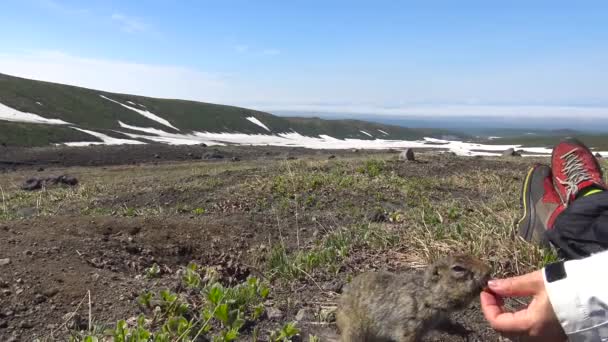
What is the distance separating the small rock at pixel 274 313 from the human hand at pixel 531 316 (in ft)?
6.87

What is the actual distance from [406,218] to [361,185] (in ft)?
12.3

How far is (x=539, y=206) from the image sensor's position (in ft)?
19.3

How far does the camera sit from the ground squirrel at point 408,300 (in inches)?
129

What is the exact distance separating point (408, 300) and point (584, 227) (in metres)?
1.72

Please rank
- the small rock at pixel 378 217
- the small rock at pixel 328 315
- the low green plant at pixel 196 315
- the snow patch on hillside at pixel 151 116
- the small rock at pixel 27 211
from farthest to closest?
the snow patch on hillside at pixel 151 116 < the small rock at pixel 27 211 < the small rock at pixel 378 217 < the small rock at pixel 328 315 < the low green plant at pixel 196 315

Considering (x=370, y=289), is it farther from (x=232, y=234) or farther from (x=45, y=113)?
(x=45, y=113)

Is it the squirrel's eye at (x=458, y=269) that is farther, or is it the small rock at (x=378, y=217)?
the small rock at (x=378, y=217)

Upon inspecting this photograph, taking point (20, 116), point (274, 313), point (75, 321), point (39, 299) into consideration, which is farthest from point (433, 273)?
point (20, 116)

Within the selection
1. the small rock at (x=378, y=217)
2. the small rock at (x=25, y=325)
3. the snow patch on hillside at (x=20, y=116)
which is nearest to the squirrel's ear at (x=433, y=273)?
the small rock at (x=25, y=325)

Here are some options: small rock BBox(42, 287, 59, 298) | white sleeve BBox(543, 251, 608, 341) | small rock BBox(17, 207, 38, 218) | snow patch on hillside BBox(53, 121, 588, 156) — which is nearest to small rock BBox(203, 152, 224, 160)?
snow patch on hillside BBox(53, 121, 588, 156)

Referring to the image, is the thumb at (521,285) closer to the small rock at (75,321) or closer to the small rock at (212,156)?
the small rock at (75,321)

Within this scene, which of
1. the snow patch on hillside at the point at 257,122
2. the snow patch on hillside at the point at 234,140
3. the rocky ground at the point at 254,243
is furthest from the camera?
the snow patch on hillside at the point at 257,122

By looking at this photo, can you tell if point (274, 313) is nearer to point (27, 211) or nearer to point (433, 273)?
point (433, 273)

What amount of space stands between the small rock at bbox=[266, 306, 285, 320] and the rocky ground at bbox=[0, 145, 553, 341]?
1cm
